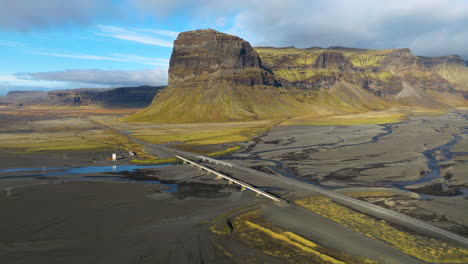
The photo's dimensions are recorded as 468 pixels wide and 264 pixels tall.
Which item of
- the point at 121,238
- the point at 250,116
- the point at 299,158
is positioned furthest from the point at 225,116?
the point at 121,238

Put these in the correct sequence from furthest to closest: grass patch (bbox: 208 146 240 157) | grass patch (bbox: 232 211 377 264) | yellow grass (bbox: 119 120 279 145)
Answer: yellow grass (bbox: 119 120 279 145)
grass patch (bbox: 208 146 240 157)
grass patch (bbox: 232 211 377 264)

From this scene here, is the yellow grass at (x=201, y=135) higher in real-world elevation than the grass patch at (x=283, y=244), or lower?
lower

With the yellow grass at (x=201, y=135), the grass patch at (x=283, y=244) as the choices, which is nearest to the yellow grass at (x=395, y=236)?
the grass patch at (x=283, y=244)

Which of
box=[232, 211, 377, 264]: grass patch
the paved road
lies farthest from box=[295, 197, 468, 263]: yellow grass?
box=[232, 211, 377, 264]: grass patch

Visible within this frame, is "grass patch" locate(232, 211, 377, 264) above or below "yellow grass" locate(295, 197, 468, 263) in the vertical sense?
below

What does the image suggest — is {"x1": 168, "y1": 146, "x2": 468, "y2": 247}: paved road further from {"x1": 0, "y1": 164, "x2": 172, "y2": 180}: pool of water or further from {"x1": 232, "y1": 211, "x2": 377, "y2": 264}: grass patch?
{"x1": 0, "y1": 164, "x2": 172, "y2": 180}: pool of water

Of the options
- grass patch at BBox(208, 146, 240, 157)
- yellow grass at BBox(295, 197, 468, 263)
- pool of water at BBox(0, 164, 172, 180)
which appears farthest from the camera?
grass patch at BBox(208, 146, 240, 157)

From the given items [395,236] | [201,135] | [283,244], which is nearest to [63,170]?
[283,244]

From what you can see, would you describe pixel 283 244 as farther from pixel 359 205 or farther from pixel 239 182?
pixel 239 182

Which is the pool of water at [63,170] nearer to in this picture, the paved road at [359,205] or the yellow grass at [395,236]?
the paved road at [359,205]

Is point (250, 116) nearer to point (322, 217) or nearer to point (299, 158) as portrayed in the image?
point (299, 158)
